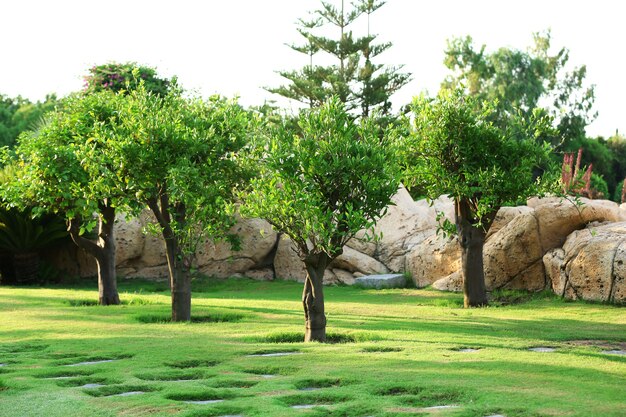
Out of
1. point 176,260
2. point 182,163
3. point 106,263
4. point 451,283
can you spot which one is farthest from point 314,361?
point 451,283

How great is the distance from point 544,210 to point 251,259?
28.4 ft

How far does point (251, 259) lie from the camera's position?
2369 cm

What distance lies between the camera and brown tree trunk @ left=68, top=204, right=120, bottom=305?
55.9ft

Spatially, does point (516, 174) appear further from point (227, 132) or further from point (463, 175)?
point (227, 132)

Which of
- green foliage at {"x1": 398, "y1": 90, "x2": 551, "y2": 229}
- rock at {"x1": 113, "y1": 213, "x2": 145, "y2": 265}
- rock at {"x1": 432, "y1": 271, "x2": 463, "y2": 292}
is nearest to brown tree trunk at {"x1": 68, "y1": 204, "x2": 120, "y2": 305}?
rock at {"x1": 113, "y1": 213, "x2": 145, "y2": 265}

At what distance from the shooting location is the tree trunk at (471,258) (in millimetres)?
16734

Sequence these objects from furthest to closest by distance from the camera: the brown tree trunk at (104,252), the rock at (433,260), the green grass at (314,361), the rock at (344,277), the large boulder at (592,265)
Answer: the rock at (344,277) → the rock at (433,260) → the brown tree trunk at (104,252) → the large boulder at (592,265) → the green grass at (314,361)

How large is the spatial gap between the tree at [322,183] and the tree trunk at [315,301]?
0.01 m

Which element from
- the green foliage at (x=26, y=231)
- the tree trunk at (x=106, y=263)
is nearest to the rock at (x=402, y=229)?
the tree trunk at (x=106, y=263)

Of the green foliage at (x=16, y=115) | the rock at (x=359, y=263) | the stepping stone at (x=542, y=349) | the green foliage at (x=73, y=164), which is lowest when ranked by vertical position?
the stepping stone at (x=542, y=349)

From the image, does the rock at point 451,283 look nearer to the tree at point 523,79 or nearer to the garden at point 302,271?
the garden at point 302,271

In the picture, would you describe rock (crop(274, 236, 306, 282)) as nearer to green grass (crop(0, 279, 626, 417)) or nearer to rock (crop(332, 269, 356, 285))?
rock (crop(332, 269, 356, 285))

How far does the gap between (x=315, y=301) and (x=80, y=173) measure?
225 inches

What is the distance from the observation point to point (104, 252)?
17219mm
